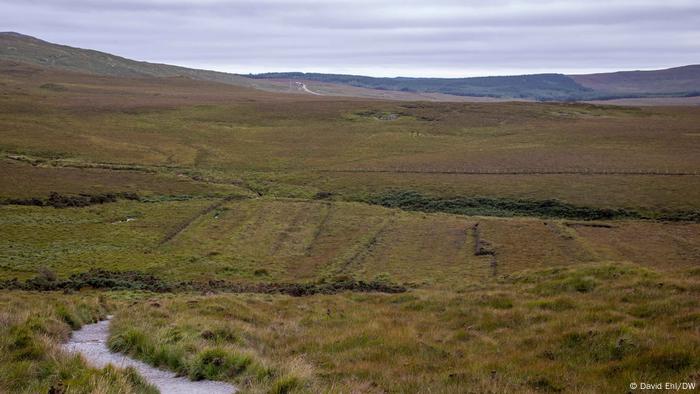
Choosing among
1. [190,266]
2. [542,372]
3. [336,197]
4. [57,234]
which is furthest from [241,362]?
[336,197]

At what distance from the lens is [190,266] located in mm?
34781

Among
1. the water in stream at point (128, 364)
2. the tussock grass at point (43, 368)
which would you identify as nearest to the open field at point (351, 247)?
the tussock grass at point (43, 368)

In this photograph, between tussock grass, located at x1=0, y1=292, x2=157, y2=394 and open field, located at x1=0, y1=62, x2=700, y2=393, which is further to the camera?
open field, located at x1=0, y1=62, x2=700, y2=393

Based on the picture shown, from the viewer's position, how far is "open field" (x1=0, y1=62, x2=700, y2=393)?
1076 centimetres

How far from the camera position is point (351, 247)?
40.0m

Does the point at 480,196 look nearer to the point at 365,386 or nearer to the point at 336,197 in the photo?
the point at 336,197

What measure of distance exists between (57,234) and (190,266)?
41.7 ft

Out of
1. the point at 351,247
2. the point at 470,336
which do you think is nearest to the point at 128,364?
the point at 470,336

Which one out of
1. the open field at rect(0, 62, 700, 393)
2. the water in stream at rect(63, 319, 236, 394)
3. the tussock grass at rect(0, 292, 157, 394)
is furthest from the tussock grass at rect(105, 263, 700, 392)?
the tussock grass at rect(0, 292, 157, 394)

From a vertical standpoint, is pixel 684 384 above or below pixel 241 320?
above

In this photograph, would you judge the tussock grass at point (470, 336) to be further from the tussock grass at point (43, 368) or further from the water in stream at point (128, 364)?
the tussock grass at point (43, 368)

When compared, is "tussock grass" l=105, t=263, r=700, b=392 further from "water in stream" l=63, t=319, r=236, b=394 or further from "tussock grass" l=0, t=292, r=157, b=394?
"tussock grass" l=0, t=292, r=157, b=394

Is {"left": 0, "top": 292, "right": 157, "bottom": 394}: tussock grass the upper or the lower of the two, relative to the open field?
upper

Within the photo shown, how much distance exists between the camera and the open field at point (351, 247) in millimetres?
10758
